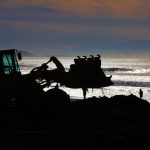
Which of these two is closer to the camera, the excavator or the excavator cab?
the excavator

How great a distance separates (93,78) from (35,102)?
361 inches

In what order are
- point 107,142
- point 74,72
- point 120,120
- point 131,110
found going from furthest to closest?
point 74,72, point 131,110, point 120,120, point 107,142

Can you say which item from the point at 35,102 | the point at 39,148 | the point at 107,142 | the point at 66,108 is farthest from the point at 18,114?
the point at 107,142

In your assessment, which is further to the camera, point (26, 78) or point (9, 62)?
point (9, 62)

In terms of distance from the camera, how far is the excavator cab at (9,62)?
72.9 ft

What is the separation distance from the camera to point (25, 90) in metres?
22.1

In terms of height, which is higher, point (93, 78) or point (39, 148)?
point (93, 78)

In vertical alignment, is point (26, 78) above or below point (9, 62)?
below

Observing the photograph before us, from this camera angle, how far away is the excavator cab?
22234 mm

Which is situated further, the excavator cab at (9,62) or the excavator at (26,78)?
the excavator cab at (9,62)

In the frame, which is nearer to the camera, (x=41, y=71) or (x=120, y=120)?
(x=120, y=120)

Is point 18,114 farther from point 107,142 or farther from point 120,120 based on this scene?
point 107,142

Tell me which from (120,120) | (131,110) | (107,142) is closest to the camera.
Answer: (107,142)

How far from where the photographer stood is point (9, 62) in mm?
22828
